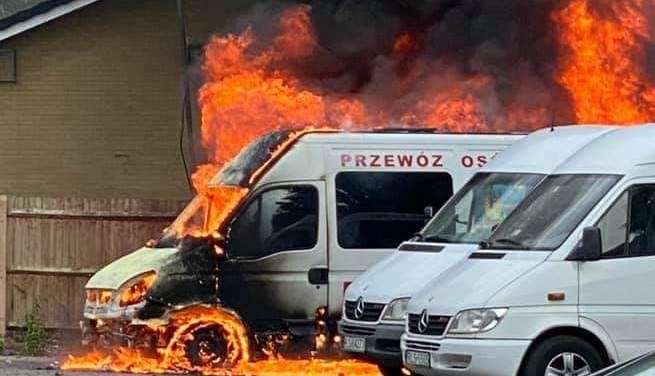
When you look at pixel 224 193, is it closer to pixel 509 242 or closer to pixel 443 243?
pixel 443 243

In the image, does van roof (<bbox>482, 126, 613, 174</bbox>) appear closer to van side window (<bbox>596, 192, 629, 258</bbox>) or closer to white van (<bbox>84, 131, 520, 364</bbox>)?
van side window (<bbox>596, 192, 629, 258</bbox>)

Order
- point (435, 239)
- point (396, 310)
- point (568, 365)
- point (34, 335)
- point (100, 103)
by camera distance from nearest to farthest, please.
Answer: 1. point (568, 365)
2. point (396, 310)
3. point (435, 239)
4. point (34, 335)
5. point (100, 103)

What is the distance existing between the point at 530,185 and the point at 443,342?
2.21 metres

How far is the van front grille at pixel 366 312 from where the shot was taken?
45.6 feet

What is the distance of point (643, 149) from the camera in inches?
501

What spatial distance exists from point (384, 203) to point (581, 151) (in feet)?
10.0

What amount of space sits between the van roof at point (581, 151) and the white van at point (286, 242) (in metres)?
1.67

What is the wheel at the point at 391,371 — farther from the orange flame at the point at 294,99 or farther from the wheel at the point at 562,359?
the orange flame at the point at 294,99

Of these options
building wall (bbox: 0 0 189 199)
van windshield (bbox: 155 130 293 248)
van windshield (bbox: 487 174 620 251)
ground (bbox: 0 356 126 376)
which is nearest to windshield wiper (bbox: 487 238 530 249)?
van windshield (bbox: 487 174 620 251)

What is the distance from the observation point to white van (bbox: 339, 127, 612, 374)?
13.7m

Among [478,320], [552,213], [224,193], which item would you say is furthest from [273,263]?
[478,320]

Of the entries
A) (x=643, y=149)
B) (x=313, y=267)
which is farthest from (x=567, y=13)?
(x=643, y=149)

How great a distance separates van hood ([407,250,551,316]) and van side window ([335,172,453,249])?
10.00 feet

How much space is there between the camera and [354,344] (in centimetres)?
1420
